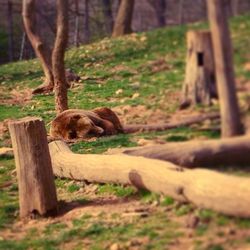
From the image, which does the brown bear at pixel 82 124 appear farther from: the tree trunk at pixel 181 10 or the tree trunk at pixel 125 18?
the tree trunk at pixel 181 10

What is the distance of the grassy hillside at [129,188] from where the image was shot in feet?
11.6

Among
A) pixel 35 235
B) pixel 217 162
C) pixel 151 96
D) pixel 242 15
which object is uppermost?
pixel 242 15

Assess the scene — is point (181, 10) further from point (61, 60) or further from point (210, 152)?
point (61, 60)

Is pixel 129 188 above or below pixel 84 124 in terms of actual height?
below

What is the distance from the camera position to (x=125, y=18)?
20.6 ft

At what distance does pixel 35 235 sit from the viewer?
557 centimetres

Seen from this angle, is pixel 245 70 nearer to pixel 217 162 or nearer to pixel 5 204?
pixel 217 162

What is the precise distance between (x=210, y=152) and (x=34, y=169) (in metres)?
2.94

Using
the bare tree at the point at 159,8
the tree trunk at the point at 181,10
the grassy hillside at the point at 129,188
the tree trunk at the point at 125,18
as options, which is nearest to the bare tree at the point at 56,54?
the grassy hillside at the point at 129,188

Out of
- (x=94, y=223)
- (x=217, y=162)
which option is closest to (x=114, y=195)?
(x=94, y=223)

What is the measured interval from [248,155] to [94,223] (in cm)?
244

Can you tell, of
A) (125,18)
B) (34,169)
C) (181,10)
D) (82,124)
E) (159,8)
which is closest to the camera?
(181,10)

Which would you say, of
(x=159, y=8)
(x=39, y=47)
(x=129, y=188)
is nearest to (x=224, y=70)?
(x=159, y=8)

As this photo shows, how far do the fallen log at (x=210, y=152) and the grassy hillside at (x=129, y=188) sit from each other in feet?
0.16
